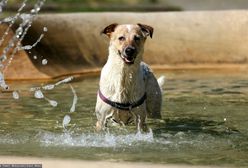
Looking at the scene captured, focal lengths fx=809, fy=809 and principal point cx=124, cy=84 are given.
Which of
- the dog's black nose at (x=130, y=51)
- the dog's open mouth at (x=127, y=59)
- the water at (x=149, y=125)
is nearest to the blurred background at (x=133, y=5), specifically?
the water at (x=149, y=125)

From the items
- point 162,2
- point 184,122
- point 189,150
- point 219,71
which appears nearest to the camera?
point 189,150

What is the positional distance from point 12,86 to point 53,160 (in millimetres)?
6078

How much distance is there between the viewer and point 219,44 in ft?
46.9

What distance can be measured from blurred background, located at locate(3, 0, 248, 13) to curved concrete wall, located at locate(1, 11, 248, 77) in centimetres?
705

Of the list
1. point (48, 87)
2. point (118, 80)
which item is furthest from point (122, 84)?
point (48, 87)

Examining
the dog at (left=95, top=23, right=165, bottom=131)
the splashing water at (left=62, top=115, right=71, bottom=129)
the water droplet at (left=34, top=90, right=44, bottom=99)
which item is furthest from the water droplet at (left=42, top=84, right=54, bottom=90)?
the dog at (left=95, top=23, right=165, bottom=131)

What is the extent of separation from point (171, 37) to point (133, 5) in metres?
8.48

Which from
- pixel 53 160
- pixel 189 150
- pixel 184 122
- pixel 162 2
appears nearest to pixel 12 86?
pixel 184 122

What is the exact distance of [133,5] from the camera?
2269 centimetres

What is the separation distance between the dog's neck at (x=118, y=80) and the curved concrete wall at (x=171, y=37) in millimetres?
5541

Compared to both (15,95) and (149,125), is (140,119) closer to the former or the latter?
(149,125)

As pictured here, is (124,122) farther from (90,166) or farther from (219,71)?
(219,71)

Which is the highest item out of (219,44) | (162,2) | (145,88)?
(162,2)

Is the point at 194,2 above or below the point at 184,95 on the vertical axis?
above
